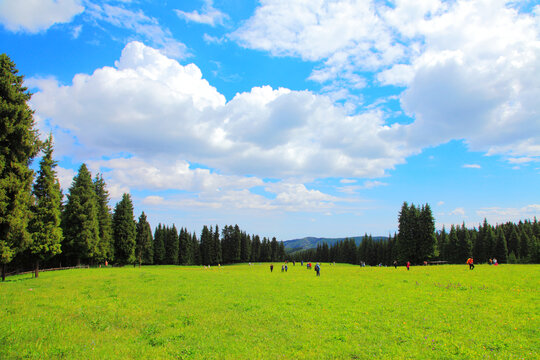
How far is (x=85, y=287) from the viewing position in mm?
26234

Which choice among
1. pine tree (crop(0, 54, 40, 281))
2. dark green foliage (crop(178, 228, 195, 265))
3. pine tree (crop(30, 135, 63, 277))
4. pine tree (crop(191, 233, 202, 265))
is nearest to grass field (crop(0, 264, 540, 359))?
pine tree (crop(0, 54, 40, 281))

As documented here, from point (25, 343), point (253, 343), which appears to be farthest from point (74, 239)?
point (253, 343)

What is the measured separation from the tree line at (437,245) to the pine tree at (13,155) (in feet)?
269

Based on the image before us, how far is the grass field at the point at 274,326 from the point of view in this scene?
10.7 m

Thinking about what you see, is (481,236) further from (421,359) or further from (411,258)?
(421,359)

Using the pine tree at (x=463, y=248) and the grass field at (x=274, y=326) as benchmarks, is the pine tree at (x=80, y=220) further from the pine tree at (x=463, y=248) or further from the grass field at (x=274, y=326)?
the pine tree at (x=463, y=248)

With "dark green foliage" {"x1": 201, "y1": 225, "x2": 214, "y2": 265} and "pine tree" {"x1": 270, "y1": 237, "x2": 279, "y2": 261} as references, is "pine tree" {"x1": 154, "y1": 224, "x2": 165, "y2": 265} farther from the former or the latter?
"pine tree" {"x1": 270, "y1": 237, "x2": 279, "y2": 261}

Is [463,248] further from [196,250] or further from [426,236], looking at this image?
[196,250]

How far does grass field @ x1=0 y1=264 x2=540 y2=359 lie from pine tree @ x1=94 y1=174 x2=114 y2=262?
4257cm

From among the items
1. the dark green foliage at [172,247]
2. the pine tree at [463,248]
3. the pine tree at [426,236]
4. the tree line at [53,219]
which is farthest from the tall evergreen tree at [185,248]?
the pine tree at [463,248]

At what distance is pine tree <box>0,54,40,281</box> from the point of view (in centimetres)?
2503

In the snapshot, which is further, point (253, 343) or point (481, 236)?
point (481, 236)

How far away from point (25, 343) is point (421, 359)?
1488 cm

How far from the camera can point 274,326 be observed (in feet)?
46.9
